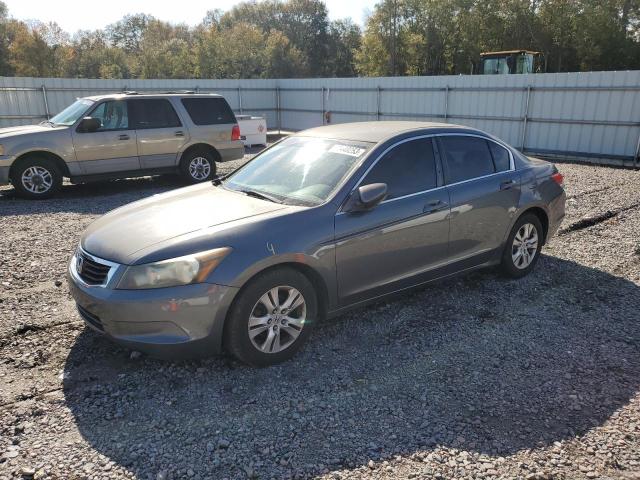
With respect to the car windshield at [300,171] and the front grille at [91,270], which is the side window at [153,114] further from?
the front grille at [91,270]

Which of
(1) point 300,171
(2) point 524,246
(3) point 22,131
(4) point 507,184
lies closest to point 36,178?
(3) point 22,131

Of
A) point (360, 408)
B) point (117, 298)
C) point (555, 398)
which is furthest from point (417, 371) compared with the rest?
point (117, 298)

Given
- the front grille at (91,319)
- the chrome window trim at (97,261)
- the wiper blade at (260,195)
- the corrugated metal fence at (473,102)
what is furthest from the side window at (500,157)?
the corrugated metal fence at (473,102)

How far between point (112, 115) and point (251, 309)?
25.9ft

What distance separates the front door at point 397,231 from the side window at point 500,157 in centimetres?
90

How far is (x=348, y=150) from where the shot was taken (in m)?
4.36

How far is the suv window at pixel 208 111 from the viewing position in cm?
1088

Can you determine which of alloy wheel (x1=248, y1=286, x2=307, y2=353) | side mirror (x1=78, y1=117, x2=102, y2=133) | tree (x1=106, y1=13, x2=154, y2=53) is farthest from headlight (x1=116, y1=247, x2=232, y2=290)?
tree (x1=106, y1=13, x2=154, y2=53)

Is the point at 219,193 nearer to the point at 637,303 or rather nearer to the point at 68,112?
the point at 637,303

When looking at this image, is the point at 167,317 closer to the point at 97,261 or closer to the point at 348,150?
the point at 97,261

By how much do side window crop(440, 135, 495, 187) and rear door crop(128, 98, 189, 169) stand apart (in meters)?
7.25

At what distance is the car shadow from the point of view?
9.70ft

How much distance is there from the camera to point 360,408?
3314 mm

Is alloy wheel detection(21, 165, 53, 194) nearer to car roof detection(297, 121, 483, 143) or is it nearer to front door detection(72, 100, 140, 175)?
front door detection(72, 100, 140, 175)
